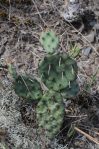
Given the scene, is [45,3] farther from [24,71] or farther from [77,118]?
[77,118]

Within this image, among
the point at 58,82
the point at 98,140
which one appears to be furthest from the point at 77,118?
the point at 58,82

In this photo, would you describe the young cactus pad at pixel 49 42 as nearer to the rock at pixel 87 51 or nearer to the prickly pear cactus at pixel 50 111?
the prickly pear cactus at pixel 50 111

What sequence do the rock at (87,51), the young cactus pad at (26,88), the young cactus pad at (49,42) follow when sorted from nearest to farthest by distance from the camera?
the young cactus pad at (49,42)
the young cactus pad at (26,88)
the rock at (87,51)

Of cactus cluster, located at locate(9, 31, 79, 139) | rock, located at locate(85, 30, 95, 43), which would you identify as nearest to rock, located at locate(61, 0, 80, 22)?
rock, located at locate(85, 30, 95, 43)

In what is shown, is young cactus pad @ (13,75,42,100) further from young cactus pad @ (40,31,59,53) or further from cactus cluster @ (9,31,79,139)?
young cactus pad @ (40,31,59,53)

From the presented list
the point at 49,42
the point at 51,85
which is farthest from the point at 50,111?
the point at 49,42

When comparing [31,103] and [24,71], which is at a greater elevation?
[24,71]

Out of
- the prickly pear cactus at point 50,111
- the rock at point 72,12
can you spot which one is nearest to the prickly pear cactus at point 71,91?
the prickly pear cactus at point 50,111
